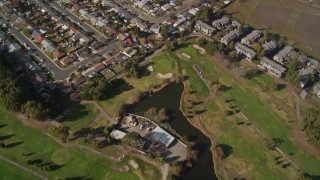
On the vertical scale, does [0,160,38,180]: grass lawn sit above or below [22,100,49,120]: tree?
below

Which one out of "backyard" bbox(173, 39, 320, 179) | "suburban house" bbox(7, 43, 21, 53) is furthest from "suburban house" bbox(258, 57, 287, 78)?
"suburban house" bbox(7, 43, 21, 53)

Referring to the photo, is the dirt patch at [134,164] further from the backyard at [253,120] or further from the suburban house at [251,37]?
the suburban house at [251,37]

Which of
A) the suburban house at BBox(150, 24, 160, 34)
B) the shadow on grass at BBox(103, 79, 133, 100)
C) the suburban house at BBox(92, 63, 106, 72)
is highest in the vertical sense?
the suburban house at BBox(150, 24, 160, 34)

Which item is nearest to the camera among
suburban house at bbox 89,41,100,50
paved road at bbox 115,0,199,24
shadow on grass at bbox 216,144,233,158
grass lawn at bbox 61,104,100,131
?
shadow on grass at bbox 216,144,233,158

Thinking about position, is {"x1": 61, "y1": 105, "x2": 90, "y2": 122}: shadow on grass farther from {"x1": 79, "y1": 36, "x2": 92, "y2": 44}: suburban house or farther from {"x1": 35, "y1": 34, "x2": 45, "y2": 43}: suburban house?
{"x1": 35, "y1": 34, "x2": 45, "y2": 43}: suburban house

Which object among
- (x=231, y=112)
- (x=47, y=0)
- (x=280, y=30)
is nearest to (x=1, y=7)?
(x=47, y=0)

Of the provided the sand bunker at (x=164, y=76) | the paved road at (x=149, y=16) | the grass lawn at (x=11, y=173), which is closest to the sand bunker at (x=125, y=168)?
the grass lawn at (x=11, y=173)

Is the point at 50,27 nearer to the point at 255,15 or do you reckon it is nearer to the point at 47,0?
the point at 47,0

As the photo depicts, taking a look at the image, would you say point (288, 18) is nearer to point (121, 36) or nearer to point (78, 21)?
point (121, 36)
